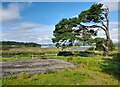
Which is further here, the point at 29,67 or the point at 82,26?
the point at 82,26

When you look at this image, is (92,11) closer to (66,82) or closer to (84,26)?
(84,26)

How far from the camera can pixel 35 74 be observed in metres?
20.8

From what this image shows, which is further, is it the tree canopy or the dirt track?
the tree canopy

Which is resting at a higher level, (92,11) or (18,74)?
(92,11)

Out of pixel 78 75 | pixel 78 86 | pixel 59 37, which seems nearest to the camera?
pixel 78 86

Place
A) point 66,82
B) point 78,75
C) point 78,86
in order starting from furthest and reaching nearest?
point 78,75 < point 66,82 < point 78,86

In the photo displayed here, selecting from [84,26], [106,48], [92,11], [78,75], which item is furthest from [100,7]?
[78,75]

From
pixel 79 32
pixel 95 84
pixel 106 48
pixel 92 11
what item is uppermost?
pixel 92 11

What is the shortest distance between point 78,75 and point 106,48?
2783 centimetres

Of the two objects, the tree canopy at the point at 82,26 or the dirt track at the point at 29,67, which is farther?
the tree canopy at the point at 82,26

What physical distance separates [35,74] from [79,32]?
26.7 metres

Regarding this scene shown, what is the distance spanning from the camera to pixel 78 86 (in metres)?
15.9

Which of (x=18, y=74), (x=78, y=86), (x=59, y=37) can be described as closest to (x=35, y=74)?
(x=18, y=74)

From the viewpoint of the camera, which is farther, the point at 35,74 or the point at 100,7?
the point at 100,7
